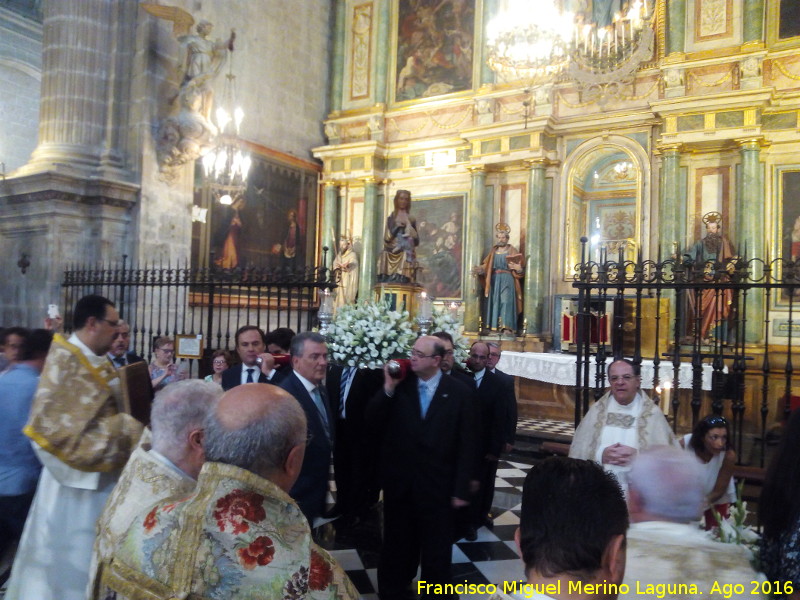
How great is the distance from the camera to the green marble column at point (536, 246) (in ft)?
43.2

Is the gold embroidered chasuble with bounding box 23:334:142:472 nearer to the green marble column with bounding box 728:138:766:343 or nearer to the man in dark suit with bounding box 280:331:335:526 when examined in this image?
the man in dark suit with bounding box 280:331:335:526

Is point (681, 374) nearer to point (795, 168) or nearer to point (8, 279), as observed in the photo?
point (795, 168)

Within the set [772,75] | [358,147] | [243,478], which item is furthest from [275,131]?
[243,478]

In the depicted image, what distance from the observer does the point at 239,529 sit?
1.53 metres

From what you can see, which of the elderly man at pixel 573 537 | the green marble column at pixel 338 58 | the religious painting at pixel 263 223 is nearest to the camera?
the elderly man at pixel 573 537

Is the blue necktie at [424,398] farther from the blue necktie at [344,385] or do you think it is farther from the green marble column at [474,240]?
the green marble column at [474,240]

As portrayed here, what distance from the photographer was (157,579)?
1591mm

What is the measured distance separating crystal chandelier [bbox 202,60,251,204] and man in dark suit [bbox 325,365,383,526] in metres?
6.27

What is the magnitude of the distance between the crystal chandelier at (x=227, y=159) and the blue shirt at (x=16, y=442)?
24.8 ft

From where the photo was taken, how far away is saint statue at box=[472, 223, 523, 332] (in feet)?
43.5

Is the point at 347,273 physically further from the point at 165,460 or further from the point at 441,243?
the point at 165,460

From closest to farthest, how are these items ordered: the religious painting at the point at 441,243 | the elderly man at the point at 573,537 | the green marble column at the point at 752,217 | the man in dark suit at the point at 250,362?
the elderly man at the point at 573,537, the man in dark suit at the point at 250,362, the green marble column at the point at 752,217, the religious painting at the point at 441,243

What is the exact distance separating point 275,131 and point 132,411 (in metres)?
12.9

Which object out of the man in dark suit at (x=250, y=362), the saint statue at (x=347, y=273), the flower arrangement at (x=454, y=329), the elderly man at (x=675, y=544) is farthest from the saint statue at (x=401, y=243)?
the elderly man at (x=675, y=544)
